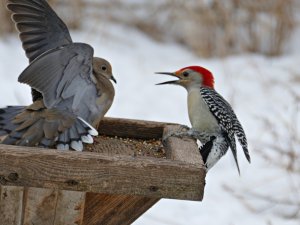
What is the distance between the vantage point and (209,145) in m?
4.77

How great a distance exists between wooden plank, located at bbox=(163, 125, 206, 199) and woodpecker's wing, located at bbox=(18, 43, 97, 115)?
1.69 feet

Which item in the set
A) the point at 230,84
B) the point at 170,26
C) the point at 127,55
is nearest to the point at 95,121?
the point at 230,84

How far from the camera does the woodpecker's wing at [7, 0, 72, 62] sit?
4543 mm

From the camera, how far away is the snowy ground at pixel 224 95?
23.5 ft

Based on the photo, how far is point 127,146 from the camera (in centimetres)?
445

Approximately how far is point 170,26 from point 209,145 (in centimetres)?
632

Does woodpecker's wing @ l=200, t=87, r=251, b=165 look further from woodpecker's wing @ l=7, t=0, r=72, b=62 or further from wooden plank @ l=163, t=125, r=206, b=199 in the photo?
woodpecker's wing @ l=7, t=0, r=72, b=62

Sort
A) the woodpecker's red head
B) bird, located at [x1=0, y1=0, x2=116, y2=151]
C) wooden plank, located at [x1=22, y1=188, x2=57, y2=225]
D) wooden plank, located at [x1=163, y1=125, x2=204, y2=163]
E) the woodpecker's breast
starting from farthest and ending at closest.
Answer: the woodpecker's red head, the woodpecker's breast, bird, located at [x1=0, y1=0, x2=116, y2=151], wooden plank, located at [x1=22, y1=188, x2=57, y2=225], wooden plank, located at [x1=163, y1=125, x2=204, y2=163]

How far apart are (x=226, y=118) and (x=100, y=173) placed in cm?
155

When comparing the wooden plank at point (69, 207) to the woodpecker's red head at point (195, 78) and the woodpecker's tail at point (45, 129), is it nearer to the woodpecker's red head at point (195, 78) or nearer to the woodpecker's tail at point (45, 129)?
the woodpecker's tail at point (45, 129)

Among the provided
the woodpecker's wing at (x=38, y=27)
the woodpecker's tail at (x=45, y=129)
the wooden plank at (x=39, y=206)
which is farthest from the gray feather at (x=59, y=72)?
the wooden plank at (x=39, y=206)

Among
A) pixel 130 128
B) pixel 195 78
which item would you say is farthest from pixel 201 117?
pixel 130 128

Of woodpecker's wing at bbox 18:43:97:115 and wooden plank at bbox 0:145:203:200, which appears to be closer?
wooden plank at bbox 0:145:203:200

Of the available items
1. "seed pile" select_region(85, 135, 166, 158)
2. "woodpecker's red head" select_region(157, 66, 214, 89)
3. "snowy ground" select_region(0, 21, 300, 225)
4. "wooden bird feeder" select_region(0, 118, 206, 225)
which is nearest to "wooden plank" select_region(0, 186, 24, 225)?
"wooden bird feeder" select_region(0, 118, 206, 225)
